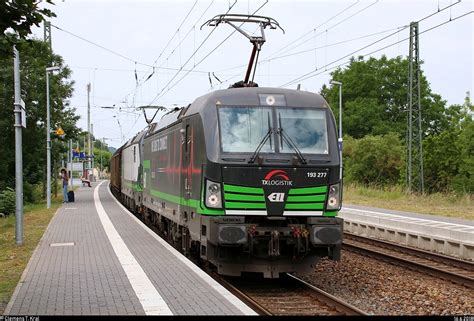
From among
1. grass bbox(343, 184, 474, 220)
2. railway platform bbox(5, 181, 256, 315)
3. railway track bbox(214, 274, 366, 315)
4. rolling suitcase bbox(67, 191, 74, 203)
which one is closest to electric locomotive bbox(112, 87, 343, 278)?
railway track bbox(214, 274, 366, 315)

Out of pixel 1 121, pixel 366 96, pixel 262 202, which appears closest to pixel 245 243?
pixel 262 202

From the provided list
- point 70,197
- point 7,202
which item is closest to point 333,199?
point 7,202

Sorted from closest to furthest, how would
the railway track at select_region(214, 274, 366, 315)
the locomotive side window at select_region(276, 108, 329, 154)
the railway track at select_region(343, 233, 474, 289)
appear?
the railway track at select_region(214, 274, 366, 315), the locomotive side window at select_region(276, 108, 329, 154), the railway track at select_region(343, 233, 474, 289)

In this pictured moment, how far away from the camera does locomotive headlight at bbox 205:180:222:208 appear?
9.27 meters

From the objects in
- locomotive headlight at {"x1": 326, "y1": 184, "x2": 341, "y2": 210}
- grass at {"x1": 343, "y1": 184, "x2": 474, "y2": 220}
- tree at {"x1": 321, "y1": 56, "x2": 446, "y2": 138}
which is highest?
tree at {"x1": 321, "y1": 56, "x2": 446, "y2": 138}

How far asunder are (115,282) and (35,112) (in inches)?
902

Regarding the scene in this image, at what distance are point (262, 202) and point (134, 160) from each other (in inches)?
556

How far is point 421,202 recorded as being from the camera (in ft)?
91.0

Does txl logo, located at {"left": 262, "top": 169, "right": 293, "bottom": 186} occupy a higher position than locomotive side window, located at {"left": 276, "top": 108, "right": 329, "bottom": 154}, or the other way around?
locomotive side window, located at {"left": 276, "top": 108, "right": 329, "bottom": 154}

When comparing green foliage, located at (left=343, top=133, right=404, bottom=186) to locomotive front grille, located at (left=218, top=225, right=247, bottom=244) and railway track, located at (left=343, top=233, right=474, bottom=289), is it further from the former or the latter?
locomotive front grille, located at (left=218, top=225, right=247, bottom=244)

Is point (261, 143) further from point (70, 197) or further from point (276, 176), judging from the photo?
point (70, 197)

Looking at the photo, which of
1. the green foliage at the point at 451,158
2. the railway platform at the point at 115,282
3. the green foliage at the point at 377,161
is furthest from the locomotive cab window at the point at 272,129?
the green foliage at the point at 377,161

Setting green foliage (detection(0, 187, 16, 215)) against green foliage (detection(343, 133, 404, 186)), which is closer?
green foliage (detection(0, 187, 16, 215))

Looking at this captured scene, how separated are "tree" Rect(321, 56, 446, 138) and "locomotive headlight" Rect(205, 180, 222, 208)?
49706 millimetres
